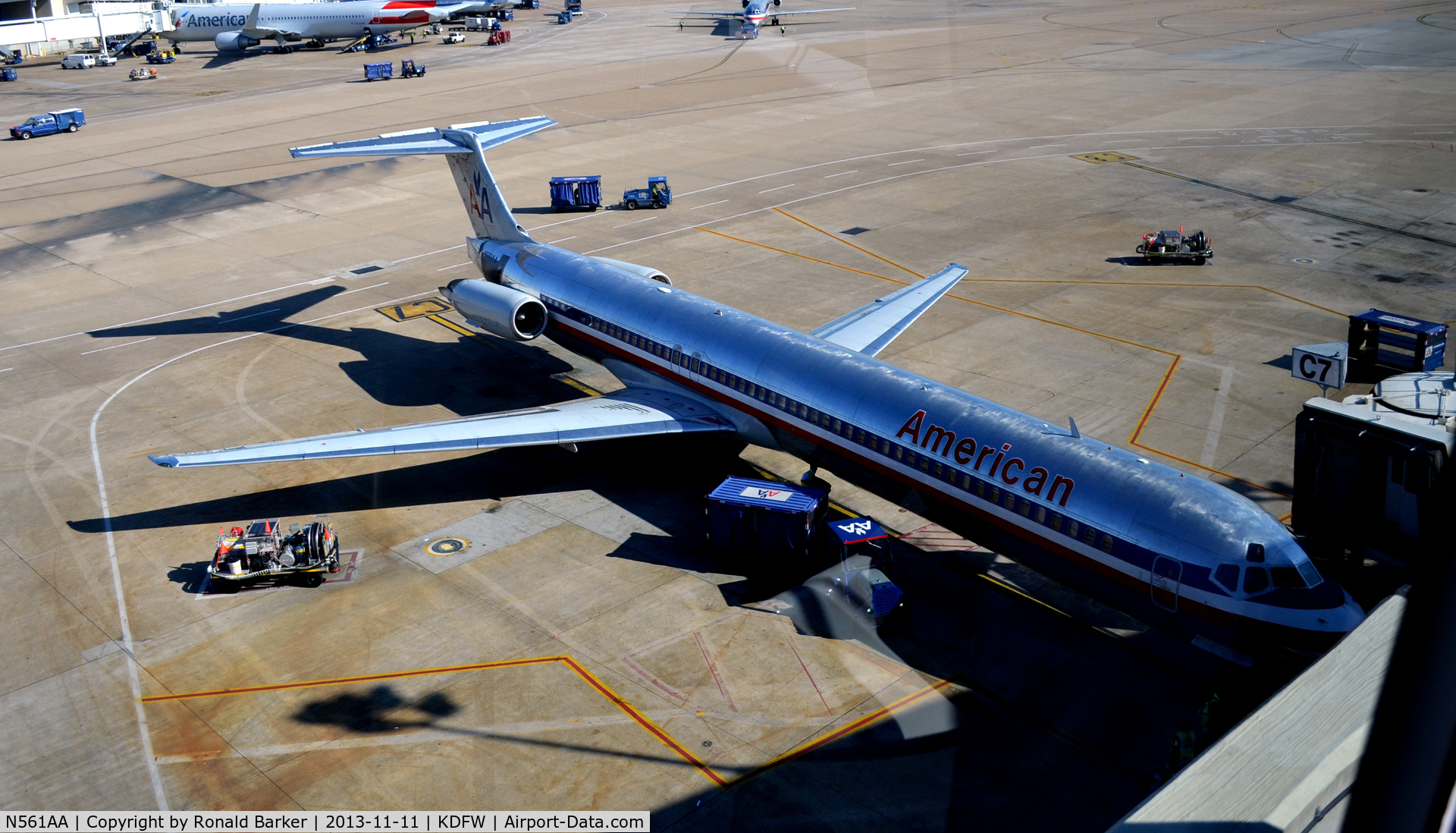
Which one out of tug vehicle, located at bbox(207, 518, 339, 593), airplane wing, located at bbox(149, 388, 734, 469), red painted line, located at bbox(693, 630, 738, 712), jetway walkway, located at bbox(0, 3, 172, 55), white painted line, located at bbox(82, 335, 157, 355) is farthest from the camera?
jetway walkway, located at bbox(0, 3, 172, 55)

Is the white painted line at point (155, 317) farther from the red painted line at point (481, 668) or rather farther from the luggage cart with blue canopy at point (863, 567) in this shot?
the luggage cart with blue canopy at point (863, 567)

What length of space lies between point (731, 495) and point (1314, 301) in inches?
1037

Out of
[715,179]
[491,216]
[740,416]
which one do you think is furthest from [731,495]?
[715,179]

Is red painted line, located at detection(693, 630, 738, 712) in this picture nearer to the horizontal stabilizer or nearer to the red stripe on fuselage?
the red stripe on fuselage

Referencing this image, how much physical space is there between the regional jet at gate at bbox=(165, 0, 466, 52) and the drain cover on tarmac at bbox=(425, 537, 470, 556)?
96487mm

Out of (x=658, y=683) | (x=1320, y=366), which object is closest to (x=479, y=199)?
(x=658, y=683)

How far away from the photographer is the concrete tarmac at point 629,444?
1831 centimetres

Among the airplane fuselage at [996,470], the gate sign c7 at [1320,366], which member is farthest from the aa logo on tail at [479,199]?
the gate sign c7 at [1320,366]

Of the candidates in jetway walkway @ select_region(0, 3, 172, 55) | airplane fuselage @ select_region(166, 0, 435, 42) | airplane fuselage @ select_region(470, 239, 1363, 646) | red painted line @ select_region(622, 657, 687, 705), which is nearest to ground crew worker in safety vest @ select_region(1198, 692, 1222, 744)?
airplane fuselage @ select_region(470, 239, 1363, 646)

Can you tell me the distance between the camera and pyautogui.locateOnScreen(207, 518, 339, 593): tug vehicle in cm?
2311

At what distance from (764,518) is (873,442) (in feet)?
9.52

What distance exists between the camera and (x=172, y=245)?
49.0 m

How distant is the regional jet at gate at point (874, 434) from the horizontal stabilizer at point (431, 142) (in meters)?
0.11

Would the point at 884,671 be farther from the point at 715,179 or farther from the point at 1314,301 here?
the point at 715,179
